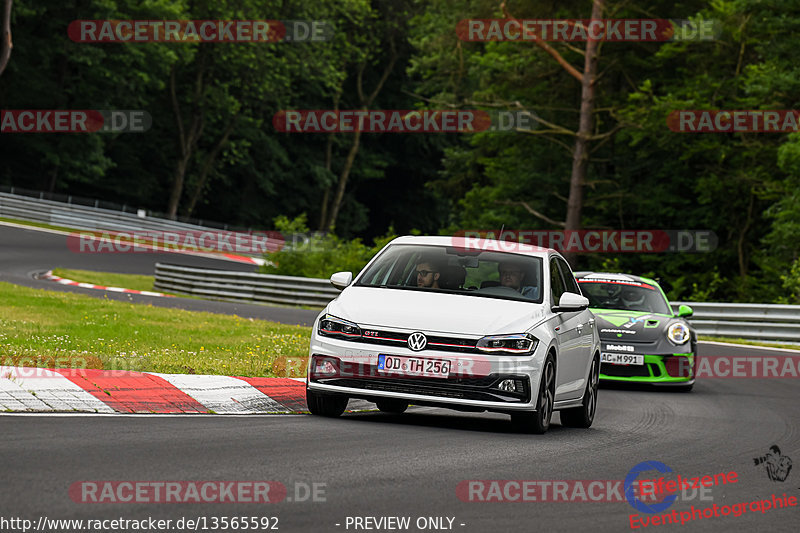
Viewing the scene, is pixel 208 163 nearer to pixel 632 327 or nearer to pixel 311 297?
pixel 311 297

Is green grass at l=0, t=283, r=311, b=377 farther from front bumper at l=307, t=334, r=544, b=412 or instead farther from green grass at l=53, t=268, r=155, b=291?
green grass at l=53, t=268, r=155, b=291

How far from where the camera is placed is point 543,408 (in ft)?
32.4

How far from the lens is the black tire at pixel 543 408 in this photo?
9.71 m

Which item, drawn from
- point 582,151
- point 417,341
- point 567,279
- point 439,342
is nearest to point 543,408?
point 439,342

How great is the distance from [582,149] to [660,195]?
10.3ft

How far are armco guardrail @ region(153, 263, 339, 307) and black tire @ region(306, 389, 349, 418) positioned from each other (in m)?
18.7

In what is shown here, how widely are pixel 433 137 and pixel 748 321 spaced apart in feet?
174

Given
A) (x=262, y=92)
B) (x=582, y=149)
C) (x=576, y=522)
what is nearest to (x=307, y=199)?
(x=262, y=92)

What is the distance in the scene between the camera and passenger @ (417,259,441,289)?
10466 mm

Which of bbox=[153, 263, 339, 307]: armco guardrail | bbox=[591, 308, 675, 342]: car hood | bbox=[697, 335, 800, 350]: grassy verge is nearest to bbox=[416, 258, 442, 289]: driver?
bbox=[591, 308, 675, 342]: car hood

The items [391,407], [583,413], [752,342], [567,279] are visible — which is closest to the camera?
[583,413]

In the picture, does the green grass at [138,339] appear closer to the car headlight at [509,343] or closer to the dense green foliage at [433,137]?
the car headlight at [509,343]

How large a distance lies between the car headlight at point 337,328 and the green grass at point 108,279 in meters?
22.9

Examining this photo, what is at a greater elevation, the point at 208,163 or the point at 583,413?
the point at 208,163
